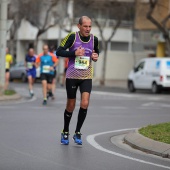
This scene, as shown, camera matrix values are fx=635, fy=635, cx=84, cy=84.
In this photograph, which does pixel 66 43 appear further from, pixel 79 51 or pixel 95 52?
pixel 95 52

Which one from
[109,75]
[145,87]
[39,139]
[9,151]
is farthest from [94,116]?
[109,75]

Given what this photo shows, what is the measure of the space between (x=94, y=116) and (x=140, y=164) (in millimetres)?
7352

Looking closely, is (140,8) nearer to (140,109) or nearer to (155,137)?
(140,109)

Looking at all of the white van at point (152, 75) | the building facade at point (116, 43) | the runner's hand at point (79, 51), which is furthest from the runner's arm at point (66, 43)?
the building facade at point (116, 43)

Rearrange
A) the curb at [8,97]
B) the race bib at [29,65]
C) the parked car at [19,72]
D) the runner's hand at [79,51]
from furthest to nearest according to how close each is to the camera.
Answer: the parked car at [19,72] → the race bib at [29,65] → the curb at [8,97] → the runner's hand at [79,51]

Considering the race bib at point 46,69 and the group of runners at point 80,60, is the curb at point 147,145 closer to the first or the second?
the group of runners at point 80,60

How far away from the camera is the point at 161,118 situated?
16062 mm

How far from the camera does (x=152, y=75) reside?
3027cm

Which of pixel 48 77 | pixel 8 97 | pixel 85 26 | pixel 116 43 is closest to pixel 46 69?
pixel 48 77

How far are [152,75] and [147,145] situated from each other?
20172mm

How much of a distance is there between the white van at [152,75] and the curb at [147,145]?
1809 cm

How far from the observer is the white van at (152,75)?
29312 millimetres

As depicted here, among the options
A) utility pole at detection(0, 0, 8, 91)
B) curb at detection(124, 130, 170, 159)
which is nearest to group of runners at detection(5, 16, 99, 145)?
curb at detection(124, 130, 170, 159)

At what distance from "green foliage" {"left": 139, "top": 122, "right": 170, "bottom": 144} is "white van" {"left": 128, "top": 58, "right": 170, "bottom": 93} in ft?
56.7
